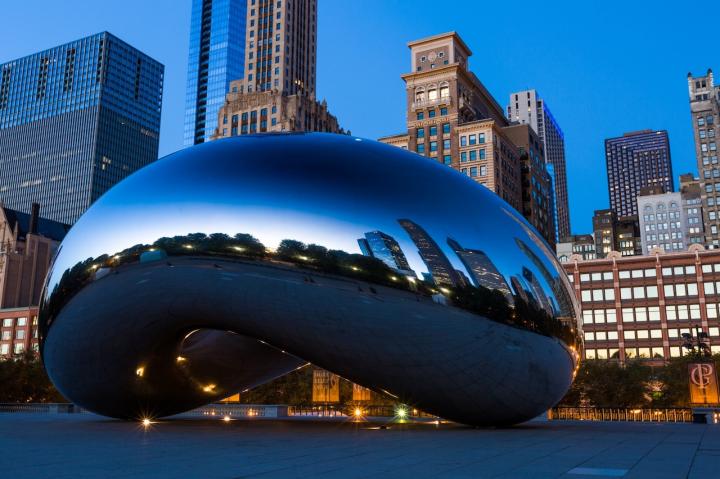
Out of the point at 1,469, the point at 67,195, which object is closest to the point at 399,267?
the point at 1,469

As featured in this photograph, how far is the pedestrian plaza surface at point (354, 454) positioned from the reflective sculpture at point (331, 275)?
1053 mm

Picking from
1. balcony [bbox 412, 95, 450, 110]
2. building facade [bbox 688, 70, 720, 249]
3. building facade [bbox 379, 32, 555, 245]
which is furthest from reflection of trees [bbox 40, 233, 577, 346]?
building facade [bbox 688, 70, 720, 249]

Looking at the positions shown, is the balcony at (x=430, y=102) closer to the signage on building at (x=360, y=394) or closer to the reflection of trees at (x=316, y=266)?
the signage on building at (x=360, y=394)

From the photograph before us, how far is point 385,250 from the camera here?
946cm

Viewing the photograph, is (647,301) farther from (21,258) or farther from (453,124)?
(21,258)

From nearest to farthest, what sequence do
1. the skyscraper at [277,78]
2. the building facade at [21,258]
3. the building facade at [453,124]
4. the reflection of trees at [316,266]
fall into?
the reflection of trees at [316,266], the building facade at [453,124], the skyscraper at [277,78], the building facade at [21,258]

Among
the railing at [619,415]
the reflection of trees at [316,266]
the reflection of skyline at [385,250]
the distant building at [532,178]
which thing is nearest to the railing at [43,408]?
the railing at [619,415]

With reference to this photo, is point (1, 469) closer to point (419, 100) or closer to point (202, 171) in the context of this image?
point (202, 171)

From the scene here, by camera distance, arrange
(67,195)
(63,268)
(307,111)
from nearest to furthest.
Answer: (63,268) → (307,111) → (67,195)

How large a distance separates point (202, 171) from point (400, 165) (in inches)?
120

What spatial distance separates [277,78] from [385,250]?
134 m

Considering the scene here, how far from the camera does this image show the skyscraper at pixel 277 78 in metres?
124

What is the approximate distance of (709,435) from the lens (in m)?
12.9

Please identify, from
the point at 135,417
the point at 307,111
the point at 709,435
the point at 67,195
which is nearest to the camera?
the point at 709,435
